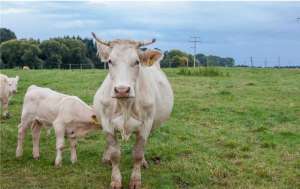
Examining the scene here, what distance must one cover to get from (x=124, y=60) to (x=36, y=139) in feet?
11.9

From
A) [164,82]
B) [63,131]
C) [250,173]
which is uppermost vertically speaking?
[164,82]

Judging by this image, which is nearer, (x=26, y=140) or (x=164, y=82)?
(x=164, y=82)

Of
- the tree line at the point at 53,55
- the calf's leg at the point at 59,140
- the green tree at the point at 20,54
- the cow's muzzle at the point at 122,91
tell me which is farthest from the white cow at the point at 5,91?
the green tree at the point at 20,54

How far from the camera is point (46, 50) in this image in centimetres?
7031

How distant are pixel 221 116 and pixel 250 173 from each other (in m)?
6.74

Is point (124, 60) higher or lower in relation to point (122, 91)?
higher

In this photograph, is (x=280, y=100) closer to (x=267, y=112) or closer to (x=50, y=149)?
(x=267, y=112)

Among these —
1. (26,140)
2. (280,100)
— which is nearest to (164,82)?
(26,140)

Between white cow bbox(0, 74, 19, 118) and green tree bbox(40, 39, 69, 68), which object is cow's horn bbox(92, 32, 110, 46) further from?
green tree bbox(40, 39, 69, 68)

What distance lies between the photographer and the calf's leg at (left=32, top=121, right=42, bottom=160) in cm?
958

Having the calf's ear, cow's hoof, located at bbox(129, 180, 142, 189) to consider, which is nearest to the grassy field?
cow's hoof, located at bbox(129, 180, 142, 189)

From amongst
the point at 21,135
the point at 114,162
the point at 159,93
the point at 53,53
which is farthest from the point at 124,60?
the point at 53,53

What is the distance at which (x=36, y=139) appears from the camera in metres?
9.75

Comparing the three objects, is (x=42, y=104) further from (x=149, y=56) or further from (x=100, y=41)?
(x=149, y=56)
